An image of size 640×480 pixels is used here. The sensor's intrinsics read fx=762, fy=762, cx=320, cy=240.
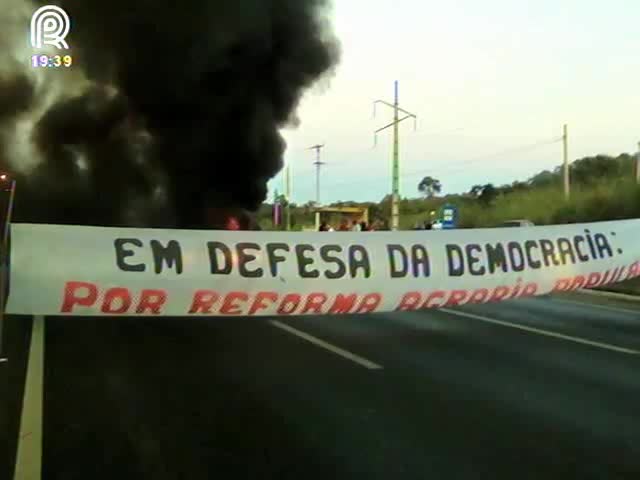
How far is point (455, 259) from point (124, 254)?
10.2 ft

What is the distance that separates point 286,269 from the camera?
Result: 21.4 ft

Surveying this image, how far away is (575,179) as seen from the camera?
56.3m

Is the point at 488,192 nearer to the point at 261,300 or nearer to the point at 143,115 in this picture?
the point at 143,115

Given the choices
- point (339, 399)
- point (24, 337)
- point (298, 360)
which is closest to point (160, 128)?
point (24, 337)

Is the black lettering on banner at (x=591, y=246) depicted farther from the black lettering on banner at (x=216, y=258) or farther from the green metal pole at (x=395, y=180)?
the green metal pole at (x=395, y=180)

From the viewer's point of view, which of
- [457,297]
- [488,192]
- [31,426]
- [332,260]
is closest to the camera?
[31,426]

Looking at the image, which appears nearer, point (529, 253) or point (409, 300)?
point (409, 300)

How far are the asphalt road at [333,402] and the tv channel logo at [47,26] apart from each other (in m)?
11.4

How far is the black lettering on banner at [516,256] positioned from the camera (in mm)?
7555

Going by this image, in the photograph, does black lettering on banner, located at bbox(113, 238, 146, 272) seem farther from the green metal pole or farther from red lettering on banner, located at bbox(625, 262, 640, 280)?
the green metal pole

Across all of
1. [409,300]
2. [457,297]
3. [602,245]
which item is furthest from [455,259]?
[602,245]

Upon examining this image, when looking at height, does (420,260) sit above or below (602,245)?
below

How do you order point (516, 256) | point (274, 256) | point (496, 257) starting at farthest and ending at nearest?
point (516, 256) → point (496, 257) → point (274, 256)
